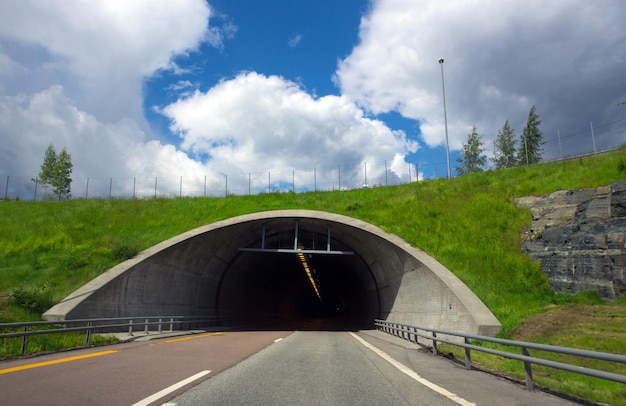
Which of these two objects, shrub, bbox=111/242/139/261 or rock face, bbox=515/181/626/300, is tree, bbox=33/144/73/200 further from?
rock face, bbox=515/181/626/300

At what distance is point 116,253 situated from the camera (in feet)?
76.0

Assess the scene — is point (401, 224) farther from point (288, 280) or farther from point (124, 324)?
point (288, 280)

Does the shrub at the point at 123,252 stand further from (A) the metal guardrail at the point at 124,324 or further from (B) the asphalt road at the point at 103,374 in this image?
(B) the asphalt road at the point at 103,374

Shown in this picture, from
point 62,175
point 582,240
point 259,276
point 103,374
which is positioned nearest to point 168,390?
point 103,374

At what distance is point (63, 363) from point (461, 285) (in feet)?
48.7

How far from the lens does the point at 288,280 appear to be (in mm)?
54000

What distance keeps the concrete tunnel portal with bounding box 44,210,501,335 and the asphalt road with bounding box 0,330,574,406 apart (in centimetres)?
812

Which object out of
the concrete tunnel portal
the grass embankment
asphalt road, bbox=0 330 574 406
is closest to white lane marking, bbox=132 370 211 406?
asphalt road, bbox=0 330 574 406

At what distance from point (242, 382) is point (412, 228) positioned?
747 inches

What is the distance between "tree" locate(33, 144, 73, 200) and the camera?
187 ft

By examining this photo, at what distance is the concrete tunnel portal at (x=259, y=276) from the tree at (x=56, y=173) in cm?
3196

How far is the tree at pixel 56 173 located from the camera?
5712cm

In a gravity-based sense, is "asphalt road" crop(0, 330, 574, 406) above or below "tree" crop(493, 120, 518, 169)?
below

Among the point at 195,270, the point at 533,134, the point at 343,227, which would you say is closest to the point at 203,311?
the point at 195,270
